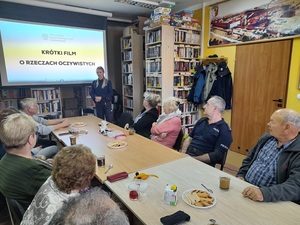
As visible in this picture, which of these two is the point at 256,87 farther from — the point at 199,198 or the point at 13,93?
the point at 13,93

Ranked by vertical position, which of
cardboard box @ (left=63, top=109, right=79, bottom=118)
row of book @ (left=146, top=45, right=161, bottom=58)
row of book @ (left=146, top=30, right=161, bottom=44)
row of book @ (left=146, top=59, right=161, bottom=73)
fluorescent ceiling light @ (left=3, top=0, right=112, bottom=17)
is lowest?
cardboard box @ (left=63, top=109, right=79, bottom=118)

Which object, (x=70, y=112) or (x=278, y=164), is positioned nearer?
(x=278, y=164)

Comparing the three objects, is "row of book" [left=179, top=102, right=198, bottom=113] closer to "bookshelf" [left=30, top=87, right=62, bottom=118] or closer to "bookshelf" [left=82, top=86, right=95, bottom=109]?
"bookshelf" [left=82, top=86, right=95, bottom=109]

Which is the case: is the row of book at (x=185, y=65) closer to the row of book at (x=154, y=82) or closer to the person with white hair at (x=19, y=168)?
the row of book at (x=154, y=82)

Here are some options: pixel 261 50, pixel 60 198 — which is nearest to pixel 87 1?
pixel 261 50

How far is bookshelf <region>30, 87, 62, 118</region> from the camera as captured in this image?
4.58m

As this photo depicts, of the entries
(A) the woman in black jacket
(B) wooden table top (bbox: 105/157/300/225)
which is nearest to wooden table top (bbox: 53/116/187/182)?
(B) wooden table top (bbox: 105/157/300/225)

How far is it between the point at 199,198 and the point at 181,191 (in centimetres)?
13

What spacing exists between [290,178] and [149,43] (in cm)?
389

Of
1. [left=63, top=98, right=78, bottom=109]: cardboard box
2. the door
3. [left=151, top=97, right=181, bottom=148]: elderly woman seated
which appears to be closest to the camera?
[left=151, top=97, right=181, bottom=148]: elderly woman seated

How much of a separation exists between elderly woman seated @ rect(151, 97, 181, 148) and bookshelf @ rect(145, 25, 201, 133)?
1.76 metres

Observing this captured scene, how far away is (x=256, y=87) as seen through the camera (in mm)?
3732

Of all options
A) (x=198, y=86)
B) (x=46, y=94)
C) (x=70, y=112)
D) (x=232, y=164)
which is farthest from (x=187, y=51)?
(x=46, y=94)

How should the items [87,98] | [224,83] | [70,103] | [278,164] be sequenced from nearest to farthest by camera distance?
[278,164], [224,83], [70,103], [87,98]
